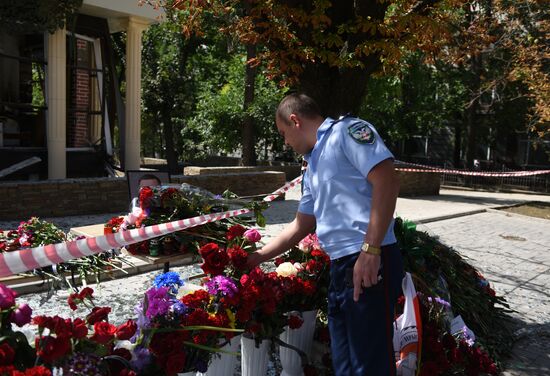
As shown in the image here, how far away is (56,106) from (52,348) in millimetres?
11854

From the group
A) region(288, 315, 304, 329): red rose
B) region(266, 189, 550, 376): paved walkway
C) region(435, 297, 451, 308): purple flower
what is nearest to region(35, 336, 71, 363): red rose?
region(288, 315, 304, 329): red rose

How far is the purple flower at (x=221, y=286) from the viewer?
110 inches

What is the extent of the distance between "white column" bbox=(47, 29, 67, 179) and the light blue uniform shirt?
1129 cm

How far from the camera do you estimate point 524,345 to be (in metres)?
4.69

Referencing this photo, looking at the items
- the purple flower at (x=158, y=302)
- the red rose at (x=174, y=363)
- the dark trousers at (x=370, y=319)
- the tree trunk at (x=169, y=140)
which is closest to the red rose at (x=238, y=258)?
the purple flower at (x=158, y=302)

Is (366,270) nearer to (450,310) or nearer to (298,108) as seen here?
(298,108)

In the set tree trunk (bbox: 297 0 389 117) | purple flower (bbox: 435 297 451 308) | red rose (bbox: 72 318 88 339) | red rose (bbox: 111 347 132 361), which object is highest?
tree trunk (bbox: 297 0 389 117)

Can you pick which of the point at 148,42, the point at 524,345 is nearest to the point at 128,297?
the point at 524,345

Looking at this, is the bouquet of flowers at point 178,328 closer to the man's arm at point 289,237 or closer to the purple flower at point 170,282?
the purple flower at point 170,282

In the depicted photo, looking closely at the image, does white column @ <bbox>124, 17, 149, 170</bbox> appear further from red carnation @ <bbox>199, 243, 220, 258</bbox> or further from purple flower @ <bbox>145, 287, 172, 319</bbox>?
purple flower @ <bbox>145, 287, 172, 319</bbox>

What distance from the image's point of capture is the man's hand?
7.72 ft

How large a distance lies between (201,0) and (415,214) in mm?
9295

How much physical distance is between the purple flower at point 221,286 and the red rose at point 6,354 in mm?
1122

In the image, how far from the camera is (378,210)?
232cm
